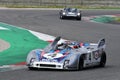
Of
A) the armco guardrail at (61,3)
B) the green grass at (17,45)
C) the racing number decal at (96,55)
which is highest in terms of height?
the racing number decal at (96,55)

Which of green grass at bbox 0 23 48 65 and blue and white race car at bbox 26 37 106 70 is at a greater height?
blue and white race car at bbox 26 37 106 70

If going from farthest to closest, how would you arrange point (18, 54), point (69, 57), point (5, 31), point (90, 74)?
point (5, 31) < point (18, 54) < point (69, 57) < point (90, 74)

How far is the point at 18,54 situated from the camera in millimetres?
16469

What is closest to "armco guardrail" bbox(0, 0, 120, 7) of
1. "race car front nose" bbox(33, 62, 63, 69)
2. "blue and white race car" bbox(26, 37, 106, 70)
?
"blue and white race car" bbox(26, 37, 106, 70)

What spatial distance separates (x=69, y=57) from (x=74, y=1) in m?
56.9

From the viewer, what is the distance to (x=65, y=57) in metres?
Answer: 12.8

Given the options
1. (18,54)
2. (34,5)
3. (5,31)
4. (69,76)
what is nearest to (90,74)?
(69,76)

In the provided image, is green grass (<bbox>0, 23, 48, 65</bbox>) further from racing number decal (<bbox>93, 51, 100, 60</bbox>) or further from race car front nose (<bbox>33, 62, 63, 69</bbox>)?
racing number decal (<bbox>93, 51, 100, 60</bbox>)

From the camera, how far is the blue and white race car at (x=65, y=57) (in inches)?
499

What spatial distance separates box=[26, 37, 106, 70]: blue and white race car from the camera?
41.5ft

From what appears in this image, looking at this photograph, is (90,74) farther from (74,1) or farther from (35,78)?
(74,1)

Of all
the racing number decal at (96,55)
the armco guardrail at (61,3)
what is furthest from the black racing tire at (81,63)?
the armco guardrail at (61,3)

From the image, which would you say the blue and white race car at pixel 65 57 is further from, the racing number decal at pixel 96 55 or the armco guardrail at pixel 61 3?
the armco guardrail at pixel 61 3

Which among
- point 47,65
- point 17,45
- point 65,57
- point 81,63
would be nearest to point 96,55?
point 81,63
